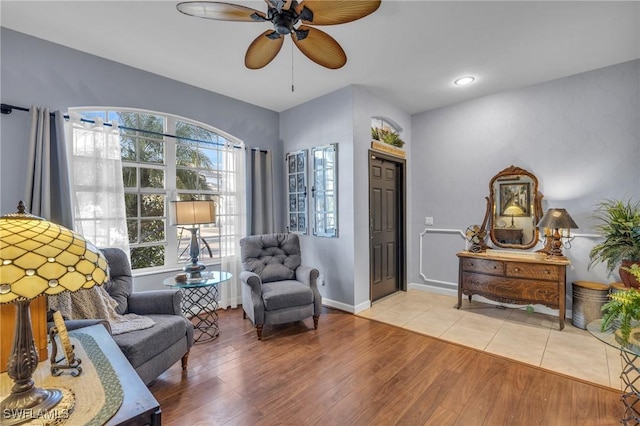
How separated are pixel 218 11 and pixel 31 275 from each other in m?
1.61

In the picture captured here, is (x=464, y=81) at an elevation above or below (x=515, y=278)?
above

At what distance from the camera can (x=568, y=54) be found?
2889mm

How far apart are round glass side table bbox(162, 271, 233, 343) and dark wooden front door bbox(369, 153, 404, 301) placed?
201cm

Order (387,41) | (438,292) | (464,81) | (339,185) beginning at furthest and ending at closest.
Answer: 1. (438,292)
2. (339,185)
3. (464,81)
4. (387,41)

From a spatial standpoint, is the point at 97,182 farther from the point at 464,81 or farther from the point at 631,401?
the point at 631,401

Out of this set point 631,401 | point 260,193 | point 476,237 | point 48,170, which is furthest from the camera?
point 260,193

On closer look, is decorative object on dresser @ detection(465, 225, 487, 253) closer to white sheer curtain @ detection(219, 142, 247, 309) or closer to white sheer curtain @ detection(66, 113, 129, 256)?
white sheer curtain @ detection(219, 142, 247, 309)

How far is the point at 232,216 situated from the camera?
155 inches

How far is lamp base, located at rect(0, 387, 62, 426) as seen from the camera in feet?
2.72

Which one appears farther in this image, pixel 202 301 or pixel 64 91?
pixel 202 301

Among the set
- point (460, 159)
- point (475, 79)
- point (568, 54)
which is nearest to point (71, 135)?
point (475, 79)

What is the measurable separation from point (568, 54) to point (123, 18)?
4.09 m

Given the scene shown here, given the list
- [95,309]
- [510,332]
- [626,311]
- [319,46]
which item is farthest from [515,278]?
[95,309]

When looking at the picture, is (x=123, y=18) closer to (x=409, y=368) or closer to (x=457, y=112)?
(x=409, y=368)
